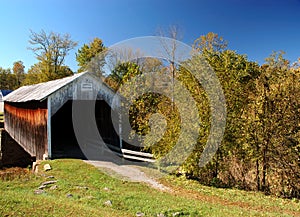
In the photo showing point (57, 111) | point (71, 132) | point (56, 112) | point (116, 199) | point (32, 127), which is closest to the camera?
point (116, 199)

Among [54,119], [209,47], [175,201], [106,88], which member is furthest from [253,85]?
[54,119]

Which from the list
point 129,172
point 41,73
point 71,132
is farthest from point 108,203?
point 41,73

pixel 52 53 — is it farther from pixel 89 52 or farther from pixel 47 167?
pixel 47 167

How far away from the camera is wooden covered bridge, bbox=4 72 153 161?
10.9m

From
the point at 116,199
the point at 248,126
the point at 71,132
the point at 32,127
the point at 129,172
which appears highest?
the point at 248,126

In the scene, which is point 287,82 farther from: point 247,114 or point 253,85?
point 247,114

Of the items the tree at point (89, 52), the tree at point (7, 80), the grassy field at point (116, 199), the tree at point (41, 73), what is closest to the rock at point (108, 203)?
the grassy field at point (116, 199)

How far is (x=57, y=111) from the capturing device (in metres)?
13.1

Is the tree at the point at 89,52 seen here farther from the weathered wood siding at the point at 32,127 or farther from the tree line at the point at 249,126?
the tree line at the point at 249,126

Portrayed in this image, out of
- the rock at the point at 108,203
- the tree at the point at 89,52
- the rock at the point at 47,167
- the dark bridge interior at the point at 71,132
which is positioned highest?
the tree at the point at 89,52

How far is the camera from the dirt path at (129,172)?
8438mm

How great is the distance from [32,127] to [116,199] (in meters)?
8.55

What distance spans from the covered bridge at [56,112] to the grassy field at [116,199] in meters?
2.51

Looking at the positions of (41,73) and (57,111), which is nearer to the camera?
(57,111)
